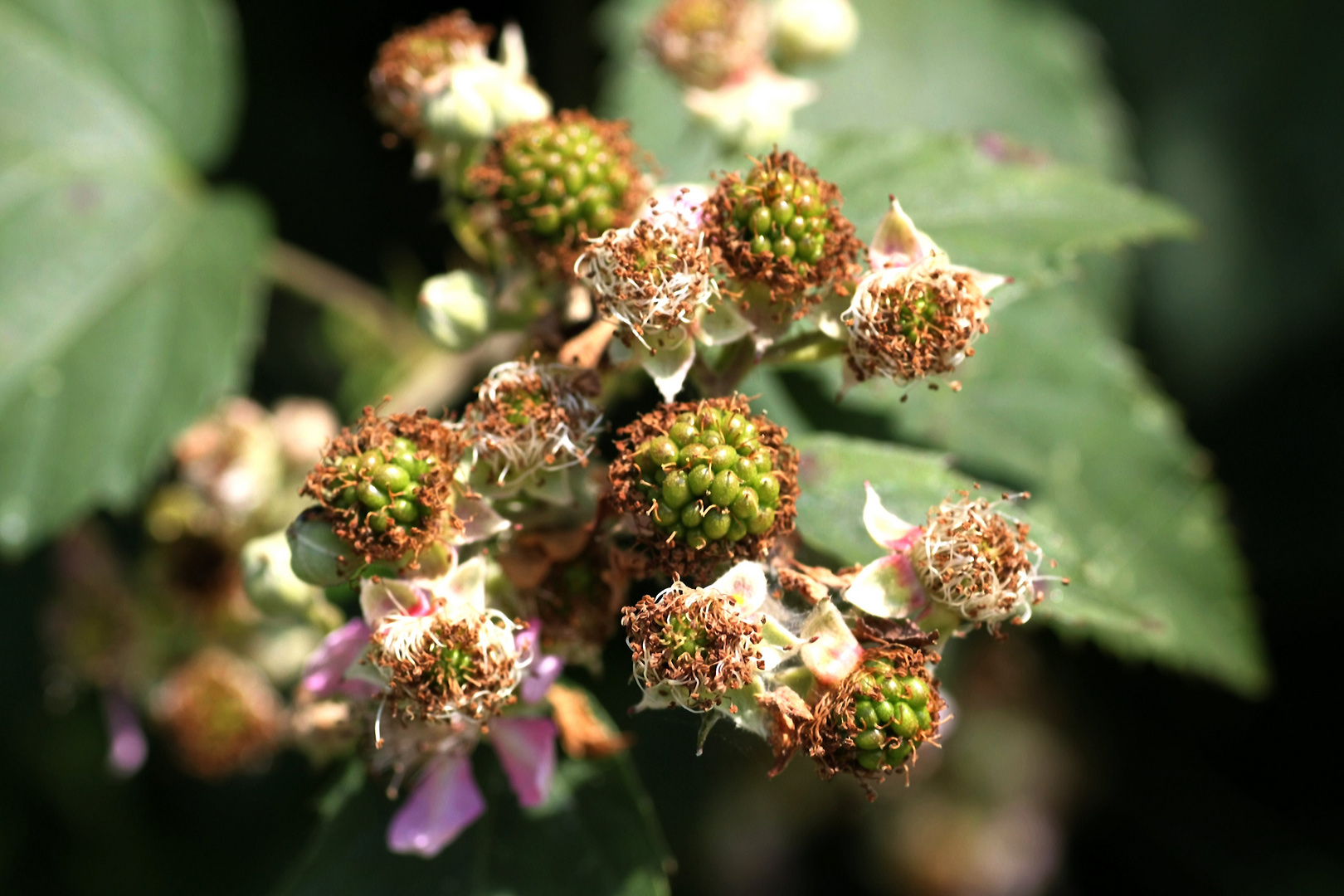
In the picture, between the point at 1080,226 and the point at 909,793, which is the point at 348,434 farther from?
the point at 909,793

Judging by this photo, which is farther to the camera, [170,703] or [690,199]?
[170,703]

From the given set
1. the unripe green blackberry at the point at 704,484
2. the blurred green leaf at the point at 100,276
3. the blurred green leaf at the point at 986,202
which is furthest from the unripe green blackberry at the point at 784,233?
the blurred green leaf at the point at 100,276

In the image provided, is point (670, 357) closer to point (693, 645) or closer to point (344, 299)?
point (693, 645)

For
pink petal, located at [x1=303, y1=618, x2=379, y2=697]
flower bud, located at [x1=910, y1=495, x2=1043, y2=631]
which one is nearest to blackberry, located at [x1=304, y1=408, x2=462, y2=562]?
pink petal, located at [x1=303, y1=618, x2=379, y2=697]

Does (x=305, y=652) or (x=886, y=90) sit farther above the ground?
(x=886, y=90)

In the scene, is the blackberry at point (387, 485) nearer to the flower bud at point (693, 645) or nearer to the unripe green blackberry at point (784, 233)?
the flower bud at point (693, 645)

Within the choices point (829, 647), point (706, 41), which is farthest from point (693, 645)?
point (706, 41)

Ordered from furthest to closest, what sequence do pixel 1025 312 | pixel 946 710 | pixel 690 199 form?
pixel 1025 312, pixel 690 199, pixel 946 710

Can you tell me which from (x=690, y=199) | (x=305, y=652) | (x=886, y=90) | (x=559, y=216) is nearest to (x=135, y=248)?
(x=305, y=652)
